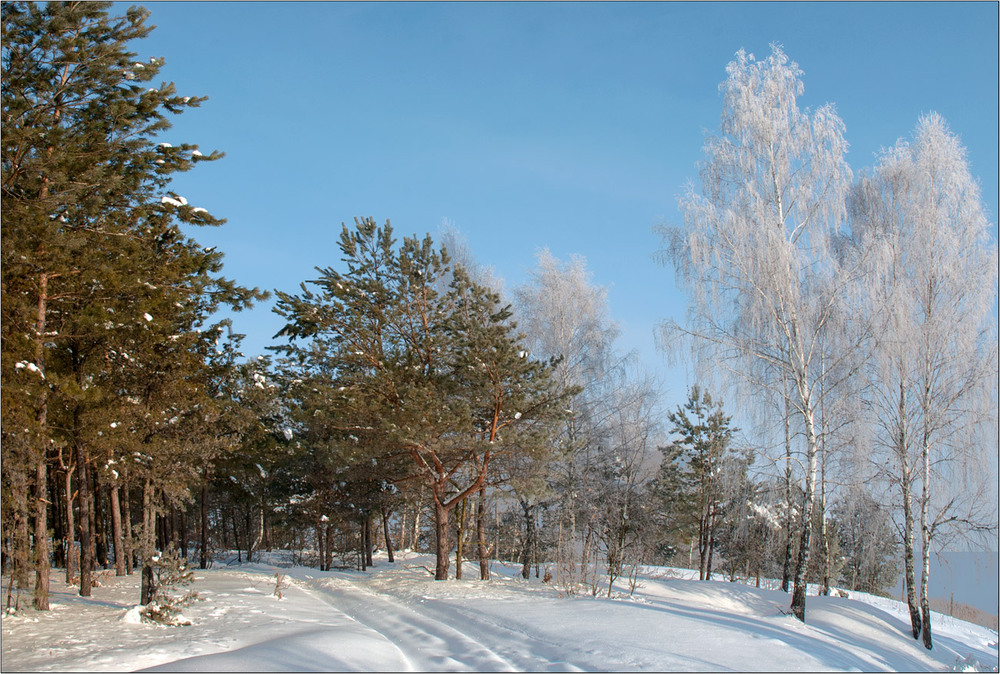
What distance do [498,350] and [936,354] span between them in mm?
9142

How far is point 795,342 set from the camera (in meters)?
14.1

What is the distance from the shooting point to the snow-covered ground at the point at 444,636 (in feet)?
24.6

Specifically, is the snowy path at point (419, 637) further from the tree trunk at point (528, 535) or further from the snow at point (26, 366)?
the snow at point (26, 366)

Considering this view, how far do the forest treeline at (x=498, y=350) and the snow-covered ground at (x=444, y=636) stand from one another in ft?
3.31

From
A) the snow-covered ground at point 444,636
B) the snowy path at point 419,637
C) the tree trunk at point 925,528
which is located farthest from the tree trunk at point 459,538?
the tree trunk at point 925,528

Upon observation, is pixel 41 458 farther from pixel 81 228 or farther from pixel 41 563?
pixel 81 228

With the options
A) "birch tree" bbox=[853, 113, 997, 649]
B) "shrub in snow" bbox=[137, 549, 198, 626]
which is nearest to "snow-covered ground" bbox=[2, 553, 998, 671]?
"shrub in snow" bbox=[137, 549, 198, 626]

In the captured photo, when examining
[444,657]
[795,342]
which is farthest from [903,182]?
[444,657]

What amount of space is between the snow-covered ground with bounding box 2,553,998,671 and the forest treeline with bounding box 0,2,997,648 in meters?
1.01

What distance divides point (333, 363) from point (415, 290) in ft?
9.33

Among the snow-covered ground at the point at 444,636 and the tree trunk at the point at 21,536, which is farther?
the tree trunk at the point at 21,536

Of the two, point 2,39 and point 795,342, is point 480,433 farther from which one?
point 2,39

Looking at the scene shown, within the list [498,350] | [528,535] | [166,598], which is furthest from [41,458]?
[528,535]

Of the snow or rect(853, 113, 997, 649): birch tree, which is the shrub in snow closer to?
the snow
